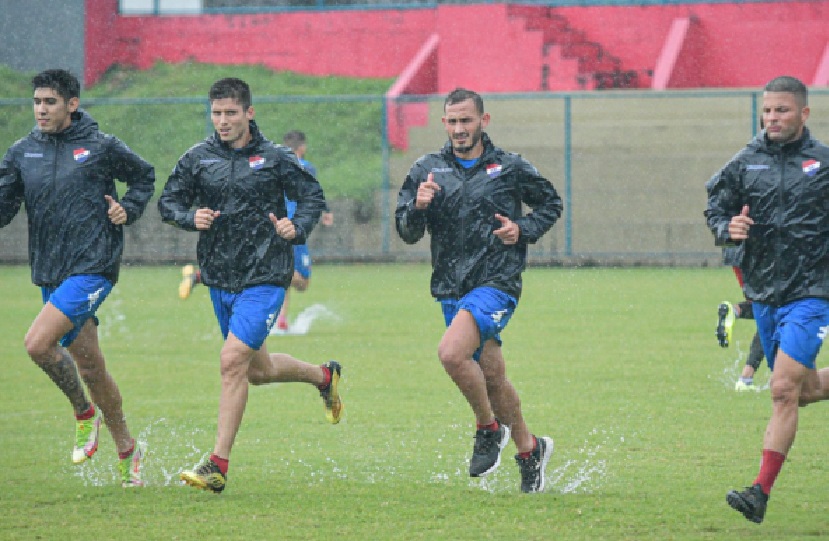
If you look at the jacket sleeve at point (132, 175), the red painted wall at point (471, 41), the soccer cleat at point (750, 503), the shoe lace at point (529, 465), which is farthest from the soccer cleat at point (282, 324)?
the red painted wall at point (471, 41)

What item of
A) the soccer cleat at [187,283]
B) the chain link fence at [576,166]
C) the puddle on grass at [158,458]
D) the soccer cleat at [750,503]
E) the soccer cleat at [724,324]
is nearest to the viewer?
the soccer cleat at [750,503]

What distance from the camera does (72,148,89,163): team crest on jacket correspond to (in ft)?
25.9

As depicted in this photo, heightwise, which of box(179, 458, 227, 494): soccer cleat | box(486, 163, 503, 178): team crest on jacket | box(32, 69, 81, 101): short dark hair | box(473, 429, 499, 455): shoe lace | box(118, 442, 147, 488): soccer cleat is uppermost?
box(32, 69, 81, 101): short dark hair

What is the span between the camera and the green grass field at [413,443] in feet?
22.3

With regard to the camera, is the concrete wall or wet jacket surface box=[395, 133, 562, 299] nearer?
wet jacket surface box=[395, 133, 562, 299]

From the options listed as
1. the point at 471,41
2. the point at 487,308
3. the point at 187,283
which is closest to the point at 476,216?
the point at 487,308

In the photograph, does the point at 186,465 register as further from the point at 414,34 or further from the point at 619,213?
the point at 414,34

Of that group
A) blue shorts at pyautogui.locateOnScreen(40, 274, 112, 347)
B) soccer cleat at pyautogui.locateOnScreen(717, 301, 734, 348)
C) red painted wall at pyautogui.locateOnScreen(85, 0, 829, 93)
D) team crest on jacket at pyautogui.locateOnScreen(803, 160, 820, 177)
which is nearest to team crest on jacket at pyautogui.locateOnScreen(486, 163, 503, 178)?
team crest on jacket at pyautogui.locateOnScreen(803, 160, 820, 177)

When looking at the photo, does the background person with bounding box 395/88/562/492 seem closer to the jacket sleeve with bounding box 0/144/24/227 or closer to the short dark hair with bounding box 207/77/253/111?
the short dark hair with bounding box 207/77/253/111

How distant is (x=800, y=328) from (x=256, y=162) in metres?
2.98

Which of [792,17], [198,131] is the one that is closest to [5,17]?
[198,131]

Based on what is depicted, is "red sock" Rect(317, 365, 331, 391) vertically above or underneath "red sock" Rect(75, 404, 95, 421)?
above

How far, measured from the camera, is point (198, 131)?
1062 inches

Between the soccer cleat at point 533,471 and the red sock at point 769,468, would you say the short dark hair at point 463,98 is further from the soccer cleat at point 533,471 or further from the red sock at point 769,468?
the red sock at point 769,468
